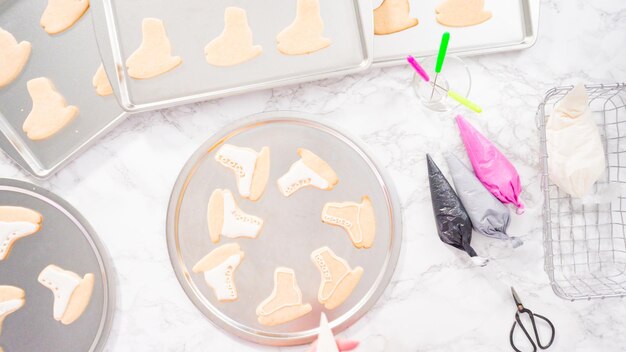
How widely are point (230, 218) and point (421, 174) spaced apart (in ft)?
1.31

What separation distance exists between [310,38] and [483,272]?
589mm

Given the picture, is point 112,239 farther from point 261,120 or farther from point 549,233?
point 549,233

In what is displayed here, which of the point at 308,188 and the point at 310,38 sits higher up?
the point at 310,38

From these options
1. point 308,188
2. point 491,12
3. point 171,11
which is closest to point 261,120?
point 308,188

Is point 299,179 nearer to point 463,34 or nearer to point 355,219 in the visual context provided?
point 355,219

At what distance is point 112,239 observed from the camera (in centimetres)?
113

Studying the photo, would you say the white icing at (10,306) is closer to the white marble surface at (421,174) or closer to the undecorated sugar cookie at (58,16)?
the white marble surface at (421,174)

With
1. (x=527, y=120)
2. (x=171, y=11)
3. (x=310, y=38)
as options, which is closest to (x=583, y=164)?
(x=527, y=120)

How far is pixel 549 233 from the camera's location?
1.08 meters

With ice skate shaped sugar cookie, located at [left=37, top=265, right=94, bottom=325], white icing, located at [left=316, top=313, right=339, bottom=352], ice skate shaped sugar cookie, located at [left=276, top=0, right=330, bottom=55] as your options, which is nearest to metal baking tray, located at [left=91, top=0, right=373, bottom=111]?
ice skate shaped sugar cookie, located at [left=276, top=0, right=330, bottom=55]

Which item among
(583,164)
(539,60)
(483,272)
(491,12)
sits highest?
(491,12)

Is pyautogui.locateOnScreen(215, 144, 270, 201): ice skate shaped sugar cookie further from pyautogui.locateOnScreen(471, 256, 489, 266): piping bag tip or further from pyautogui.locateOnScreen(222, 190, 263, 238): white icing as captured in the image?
pyautogui.locateOnScreen(471, 256, 489, 266): piping bag tip

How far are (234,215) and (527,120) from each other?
630mm

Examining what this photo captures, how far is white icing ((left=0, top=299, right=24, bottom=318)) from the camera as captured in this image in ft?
3.58
